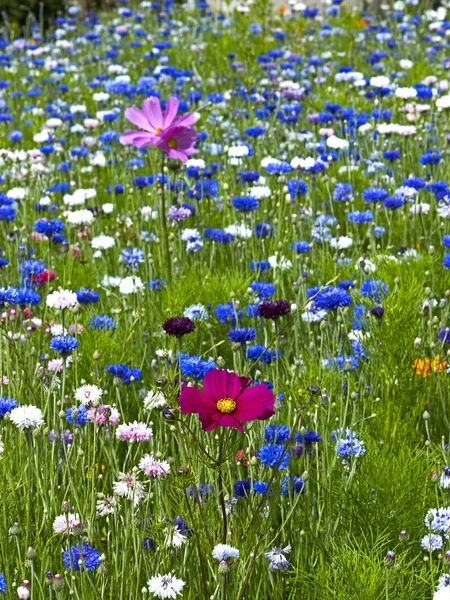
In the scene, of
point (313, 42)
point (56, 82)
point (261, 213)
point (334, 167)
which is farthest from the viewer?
point (313, 42)

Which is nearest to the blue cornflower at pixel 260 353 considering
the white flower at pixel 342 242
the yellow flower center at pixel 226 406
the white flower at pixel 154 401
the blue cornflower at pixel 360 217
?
the white flower at pixel 154 401

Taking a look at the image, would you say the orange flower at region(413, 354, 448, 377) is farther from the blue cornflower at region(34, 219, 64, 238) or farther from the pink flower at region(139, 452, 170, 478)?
the blue cornflower at region(34, 219, 64, 238)

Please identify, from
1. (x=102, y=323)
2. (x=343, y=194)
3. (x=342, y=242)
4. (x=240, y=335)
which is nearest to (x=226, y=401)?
(x=240, y=335)

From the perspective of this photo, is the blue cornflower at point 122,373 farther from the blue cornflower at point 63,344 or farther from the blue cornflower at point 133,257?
the blue cornflower at point 133,257

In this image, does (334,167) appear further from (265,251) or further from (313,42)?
(313,42)

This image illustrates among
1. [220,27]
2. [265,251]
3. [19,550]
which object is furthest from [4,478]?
[220,27]

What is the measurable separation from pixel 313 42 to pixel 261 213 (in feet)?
13.7

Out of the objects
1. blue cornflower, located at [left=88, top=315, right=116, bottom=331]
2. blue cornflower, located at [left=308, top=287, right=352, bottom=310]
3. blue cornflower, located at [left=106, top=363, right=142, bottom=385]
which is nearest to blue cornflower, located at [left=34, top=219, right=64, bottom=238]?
blue cornflower, located at [left=88, top=315, right=116, bottom=331]

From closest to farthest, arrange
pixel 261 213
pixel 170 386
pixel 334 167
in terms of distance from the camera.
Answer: pixel 170 386, pixel 261 213, pixel 334 167

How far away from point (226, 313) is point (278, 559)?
0.91 metres

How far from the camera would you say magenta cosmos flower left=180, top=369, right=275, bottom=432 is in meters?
1.31

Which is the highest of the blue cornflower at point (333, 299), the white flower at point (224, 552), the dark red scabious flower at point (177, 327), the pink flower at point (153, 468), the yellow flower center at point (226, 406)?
the yellow flower center at point (226, 406)

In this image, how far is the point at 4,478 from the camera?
1720mm

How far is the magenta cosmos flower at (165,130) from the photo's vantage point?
7.93 feet
